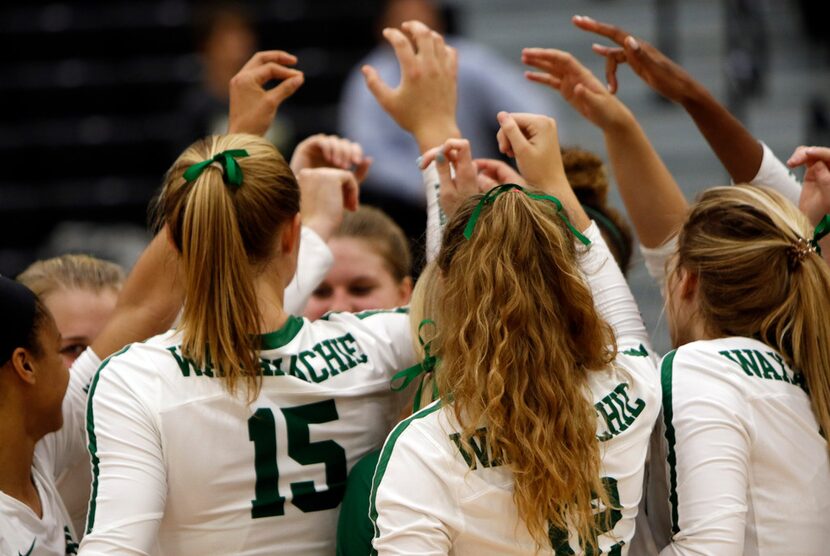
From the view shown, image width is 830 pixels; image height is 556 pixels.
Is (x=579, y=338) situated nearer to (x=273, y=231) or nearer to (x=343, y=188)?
(x=273, y=231)

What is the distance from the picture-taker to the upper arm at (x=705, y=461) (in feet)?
5.60

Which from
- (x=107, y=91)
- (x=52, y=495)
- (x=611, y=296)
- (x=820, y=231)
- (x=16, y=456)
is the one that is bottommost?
(x=107, y=91)

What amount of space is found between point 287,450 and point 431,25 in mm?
4184

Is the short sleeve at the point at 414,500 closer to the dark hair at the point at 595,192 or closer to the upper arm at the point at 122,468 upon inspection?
the upper arm at the point at 122,468

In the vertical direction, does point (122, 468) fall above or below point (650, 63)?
below

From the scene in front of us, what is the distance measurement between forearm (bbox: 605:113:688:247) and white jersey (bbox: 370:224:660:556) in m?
0.70

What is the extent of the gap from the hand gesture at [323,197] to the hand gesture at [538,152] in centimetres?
41

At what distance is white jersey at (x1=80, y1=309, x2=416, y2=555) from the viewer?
1.72 m

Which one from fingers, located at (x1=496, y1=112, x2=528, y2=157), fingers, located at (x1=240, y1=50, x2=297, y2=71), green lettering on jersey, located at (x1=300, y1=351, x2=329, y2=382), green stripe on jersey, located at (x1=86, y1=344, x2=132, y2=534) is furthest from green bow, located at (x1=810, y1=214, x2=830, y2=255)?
green stripe on jersey, located at (x1=86, y1=344, x2=132, y2=534)

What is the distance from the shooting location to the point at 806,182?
222 cm

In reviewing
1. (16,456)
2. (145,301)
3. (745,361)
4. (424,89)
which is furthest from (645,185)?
(16,456)

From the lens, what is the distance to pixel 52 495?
1.97 m

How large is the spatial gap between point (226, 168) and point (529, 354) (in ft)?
1.93

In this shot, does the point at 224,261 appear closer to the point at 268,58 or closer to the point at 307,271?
the point at 307,271
